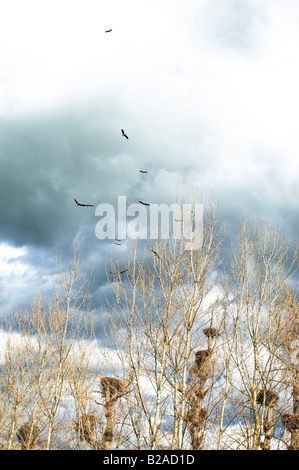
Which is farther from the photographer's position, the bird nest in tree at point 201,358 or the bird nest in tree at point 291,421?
the bird nest in tree at point 201,358

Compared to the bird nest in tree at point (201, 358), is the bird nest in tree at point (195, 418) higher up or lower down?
lower down

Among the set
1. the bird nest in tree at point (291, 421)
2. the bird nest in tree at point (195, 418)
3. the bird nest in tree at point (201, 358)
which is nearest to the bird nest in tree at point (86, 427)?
the bird nest in tree at point (195, 418)

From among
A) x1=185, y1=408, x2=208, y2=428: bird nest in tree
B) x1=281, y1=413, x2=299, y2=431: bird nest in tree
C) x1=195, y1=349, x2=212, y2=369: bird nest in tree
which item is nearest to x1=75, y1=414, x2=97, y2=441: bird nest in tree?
x1=185, y1=408, x2=208, y2=428: bird nest in tree

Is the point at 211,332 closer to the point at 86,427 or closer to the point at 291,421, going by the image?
the point at 291,421

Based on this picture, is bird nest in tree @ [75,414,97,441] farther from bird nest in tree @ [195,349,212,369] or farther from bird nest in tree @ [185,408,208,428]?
bird nest in tree @ [195,349,212,369]

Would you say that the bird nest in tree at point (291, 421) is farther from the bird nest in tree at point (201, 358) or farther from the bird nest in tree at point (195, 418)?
the bird nest in tree at point (201, 358)

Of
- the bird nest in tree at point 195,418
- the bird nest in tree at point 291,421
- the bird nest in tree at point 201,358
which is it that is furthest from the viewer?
the bird nest in tree at point 201,358

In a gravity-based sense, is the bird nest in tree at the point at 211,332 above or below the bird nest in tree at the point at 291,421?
above

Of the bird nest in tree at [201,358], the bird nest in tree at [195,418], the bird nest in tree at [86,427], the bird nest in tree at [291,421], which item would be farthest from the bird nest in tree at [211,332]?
the bird nest in tree at [86,427]

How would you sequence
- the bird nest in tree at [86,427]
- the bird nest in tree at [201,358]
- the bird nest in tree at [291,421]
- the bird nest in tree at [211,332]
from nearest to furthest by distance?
the bird nest in tree at [86,427] < the bird nest in tree at [211,332] < the bird nest in tree at [291,421] < the bird nest in tree at [201,358]

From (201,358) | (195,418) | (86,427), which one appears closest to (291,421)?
(195,418)

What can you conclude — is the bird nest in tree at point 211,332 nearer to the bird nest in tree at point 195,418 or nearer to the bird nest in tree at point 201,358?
the bird nest in tree at point 201,358
